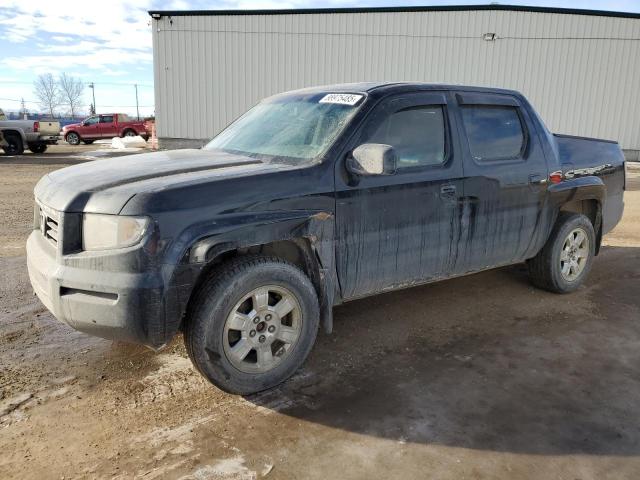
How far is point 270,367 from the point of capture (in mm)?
3197

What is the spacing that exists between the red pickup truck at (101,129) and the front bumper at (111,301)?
27590mm

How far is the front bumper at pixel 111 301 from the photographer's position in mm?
2678

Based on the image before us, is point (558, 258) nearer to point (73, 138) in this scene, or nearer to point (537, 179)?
point (537, 179)

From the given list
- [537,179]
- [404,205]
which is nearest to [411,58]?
[537,179]

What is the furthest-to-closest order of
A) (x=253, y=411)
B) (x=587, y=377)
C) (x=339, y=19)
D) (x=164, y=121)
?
(x=164, y=121) → (x=339, y=19) → (x=587, y=377) → (x=253, y=411)

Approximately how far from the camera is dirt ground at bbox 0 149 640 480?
2578 millimetres

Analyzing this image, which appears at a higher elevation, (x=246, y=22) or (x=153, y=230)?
(x=246, y=22)

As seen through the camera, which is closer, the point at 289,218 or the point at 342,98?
the point at 289,218

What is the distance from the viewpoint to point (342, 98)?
3719 millimetres

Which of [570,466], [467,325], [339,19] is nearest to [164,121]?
[339,19]

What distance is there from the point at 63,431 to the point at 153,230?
117 centimetres

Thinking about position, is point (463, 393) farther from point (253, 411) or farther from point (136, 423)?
point (136, 423)

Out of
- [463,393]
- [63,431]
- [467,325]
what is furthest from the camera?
[467,325]

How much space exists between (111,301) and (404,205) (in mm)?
1921
